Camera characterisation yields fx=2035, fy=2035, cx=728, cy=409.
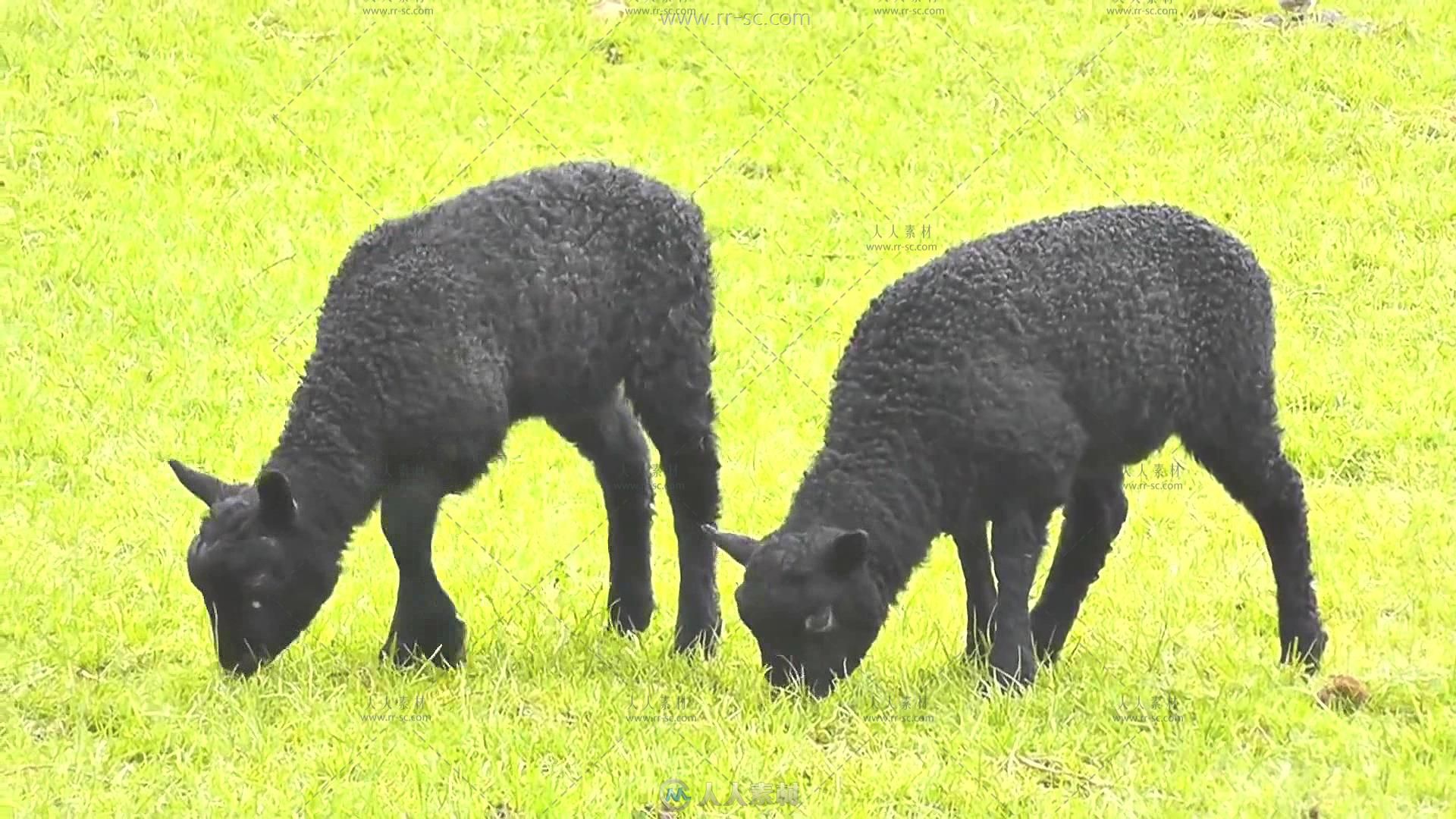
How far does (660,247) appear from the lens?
8477 millimetres

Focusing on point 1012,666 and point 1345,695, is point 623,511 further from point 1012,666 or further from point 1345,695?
point 1345,695

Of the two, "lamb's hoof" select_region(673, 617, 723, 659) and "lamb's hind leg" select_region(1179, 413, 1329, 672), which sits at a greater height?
"lamb's hind leg" select_region(1179, 413, 1329, 672)

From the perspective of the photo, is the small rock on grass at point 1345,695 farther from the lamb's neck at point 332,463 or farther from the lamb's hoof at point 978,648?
the lamb's neck at point 332,463

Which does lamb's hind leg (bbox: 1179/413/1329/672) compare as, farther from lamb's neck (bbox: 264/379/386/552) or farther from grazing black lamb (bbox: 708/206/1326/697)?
lamb's neck (bbox: 264/379/386/552)

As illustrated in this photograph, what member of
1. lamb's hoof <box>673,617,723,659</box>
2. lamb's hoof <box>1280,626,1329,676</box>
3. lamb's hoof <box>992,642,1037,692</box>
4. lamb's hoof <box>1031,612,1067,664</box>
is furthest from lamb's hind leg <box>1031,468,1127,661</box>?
lamb's hoof <box>673,617,723,659</box>

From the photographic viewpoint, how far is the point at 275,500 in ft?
23.6

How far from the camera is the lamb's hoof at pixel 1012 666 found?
7590 mm

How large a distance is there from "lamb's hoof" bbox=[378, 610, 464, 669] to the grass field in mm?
101

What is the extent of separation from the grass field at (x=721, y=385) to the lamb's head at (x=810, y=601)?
162mm

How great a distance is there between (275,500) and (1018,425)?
269cm

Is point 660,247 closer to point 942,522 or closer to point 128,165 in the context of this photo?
point 942,522

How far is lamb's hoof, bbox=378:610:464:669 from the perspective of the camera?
7809 millimetres

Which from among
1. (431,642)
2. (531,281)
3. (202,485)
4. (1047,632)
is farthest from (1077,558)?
(202,485)

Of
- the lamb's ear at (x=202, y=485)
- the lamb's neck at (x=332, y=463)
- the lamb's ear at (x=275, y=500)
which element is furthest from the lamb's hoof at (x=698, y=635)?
the lamb's ear at (x=202, y=485)
